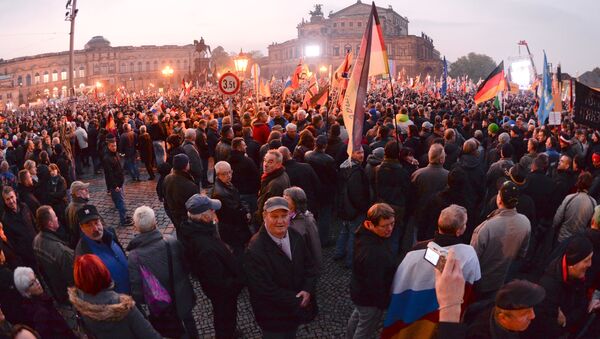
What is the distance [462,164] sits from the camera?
246 inches

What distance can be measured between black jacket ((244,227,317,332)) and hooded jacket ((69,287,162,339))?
0.89m

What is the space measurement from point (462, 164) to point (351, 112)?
1.93m

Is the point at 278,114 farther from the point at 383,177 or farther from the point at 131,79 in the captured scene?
the point at 131,79

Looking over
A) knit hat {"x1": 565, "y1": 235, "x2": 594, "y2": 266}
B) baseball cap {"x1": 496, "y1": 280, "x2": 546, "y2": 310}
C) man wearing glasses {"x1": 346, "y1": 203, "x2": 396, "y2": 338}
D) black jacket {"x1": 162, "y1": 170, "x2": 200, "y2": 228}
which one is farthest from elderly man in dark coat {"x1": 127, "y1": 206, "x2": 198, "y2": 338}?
knit hat {"x1": 565, "y1": 235, "x2": 594, "y2": 266}

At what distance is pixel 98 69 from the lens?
9675 cm

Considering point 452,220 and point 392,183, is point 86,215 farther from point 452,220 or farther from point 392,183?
point 392,183

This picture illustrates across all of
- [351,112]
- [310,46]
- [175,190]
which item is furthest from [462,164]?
[310,46]

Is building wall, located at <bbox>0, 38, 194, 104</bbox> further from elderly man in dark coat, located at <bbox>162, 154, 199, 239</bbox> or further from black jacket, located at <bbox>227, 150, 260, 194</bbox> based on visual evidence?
elderly man in dark coat, located at <bbox>162, 154, 199, 239</bbox>

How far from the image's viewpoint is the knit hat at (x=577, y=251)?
294 cm

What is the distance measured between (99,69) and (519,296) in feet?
353

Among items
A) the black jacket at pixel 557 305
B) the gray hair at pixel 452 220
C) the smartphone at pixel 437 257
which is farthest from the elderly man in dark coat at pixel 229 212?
the black jacket at pixel 557 305

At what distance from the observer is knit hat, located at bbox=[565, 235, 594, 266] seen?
2.94 m

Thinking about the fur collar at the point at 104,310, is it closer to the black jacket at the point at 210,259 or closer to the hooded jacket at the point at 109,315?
the hooded jacket at the point at 109,315

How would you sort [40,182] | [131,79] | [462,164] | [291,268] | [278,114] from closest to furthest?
[291,268], [462,164], [40,182], [278,114], [131,79]
